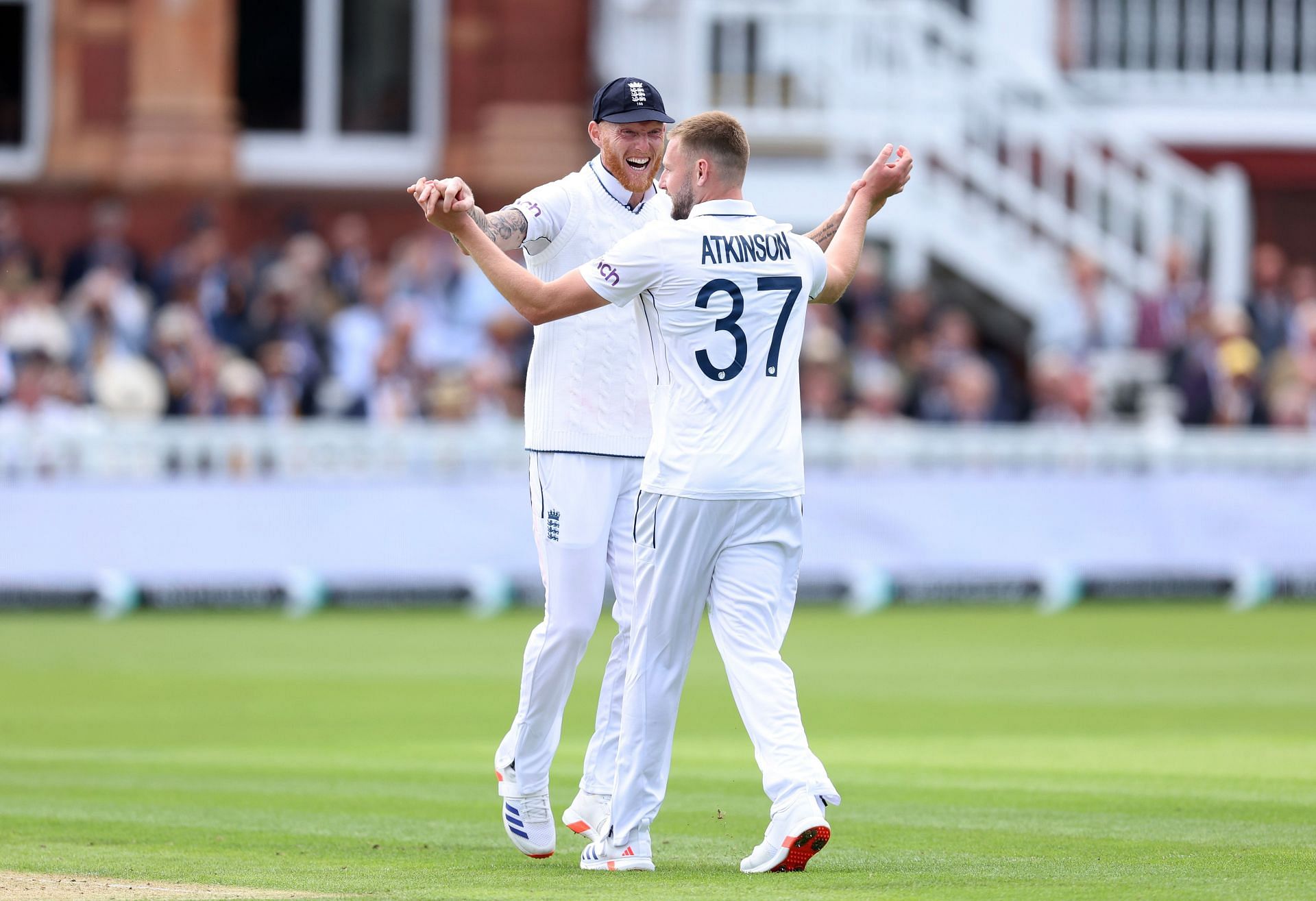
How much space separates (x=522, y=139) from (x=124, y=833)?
17541 mm

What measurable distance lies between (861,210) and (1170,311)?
15107 millimetres

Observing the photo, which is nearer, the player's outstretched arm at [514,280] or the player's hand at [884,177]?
the player's outstretched arm at [514,280]

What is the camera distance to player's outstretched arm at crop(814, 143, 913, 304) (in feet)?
24.1

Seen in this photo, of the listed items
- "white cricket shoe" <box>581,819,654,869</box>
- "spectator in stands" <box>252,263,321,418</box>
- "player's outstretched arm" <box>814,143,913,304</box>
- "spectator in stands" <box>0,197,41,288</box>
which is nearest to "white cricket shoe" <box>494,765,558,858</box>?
"white cricket shoe" <box>581,819,654,869</box>

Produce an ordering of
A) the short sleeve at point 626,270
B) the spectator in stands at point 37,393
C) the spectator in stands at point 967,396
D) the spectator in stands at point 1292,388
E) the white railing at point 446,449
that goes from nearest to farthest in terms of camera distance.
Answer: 1. the short sleeve at point 626,270
2. the white railing at point 446,449
3. the spectator in stands at point 37,393
4. the spectator in stands at point 967,396
5. the spectator in stands at point 1292,388

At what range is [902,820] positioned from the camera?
27.2 feet

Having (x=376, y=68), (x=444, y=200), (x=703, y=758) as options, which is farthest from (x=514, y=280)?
(x=376, y=68)

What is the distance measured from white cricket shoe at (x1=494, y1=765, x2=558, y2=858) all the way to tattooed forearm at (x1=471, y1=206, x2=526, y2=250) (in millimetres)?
1773

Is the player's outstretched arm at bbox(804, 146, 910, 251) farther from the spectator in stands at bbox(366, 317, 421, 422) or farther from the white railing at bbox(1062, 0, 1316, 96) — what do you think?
the white railing at bbox(1062, 0, 1316, 96)

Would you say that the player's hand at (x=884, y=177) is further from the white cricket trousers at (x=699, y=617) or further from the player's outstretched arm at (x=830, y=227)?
the white cricket trousers at (x=699, y=617)

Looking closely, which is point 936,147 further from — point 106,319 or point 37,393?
point 37,393

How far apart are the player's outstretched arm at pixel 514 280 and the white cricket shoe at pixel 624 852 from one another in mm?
1594

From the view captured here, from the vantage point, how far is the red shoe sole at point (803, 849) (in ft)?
22.1

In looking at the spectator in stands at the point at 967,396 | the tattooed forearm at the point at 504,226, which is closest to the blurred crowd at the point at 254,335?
the spectator in stands at the point at 967,396
